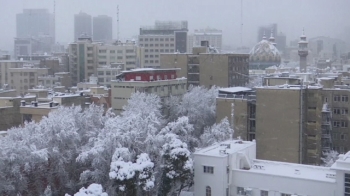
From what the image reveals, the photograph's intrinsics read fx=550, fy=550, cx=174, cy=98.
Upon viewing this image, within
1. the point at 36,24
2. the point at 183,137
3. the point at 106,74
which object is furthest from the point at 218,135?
the point at 36,24

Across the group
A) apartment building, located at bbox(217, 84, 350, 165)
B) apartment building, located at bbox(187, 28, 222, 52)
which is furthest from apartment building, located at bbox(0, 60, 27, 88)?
apartment building, located at bbox(187, 28, 222, 52)

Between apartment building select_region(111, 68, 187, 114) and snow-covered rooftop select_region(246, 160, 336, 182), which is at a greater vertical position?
apartment building select_region(111, 68, 187, 114)

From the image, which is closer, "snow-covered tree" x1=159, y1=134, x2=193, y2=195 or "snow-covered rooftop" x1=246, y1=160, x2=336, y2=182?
"snow-covered rooftop" x1=246, y1=160, x2=336, y2=182

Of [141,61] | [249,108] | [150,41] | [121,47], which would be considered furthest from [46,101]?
[150,41]

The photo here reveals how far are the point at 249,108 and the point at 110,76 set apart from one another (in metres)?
28.2

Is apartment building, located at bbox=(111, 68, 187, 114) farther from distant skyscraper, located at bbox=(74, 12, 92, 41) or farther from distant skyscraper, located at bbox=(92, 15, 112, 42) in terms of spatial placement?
distant skyscraper, located at bbox=(92, 15, 112, 42)

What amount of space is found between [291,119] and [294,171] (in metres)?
9.87

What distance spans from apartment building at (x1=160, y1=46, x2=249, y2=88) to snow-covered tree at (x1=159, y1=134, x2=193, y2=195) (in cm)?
2372

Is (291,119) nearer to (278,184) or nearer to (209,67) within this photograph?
(278,184)

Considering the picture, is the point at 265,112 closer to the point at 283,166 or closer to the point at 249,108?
the point at 249,108

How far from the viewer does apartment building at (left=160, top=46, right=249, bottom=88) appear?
43094 mm

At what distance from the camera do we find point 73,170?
22.1 metres

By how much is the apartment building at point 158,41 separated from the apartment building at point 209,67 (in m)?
25.4

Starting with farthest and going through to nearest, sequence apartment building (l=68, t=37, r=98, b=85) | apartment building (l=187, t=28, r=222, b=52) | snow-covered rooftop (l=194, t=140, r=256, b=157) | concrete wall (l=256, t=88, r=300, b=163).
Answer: apartment building (l=187, t=28, r=222, b=52), apartment building (l=68, t=37, r=98, b=85), concrete wall (l=256, t=88, r=300, b=163), snow-covered rooftop (l=194, t=140, r=256, b=157)
